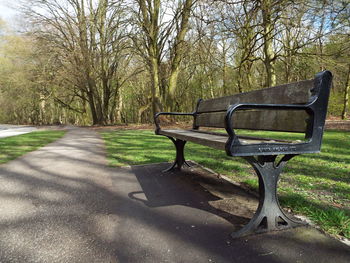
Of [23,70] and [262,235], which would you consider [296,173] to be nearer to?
[262,235]

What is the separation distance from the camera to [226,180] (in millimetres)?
3283

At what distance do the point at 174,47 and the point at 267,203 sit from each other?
12891 mm

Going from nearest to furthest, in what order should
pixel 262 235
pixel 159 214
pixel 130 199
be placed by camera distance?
pixel 262 235
pixel 159 214
pixel 130 199

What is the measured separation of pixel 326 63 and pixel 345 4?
230 cm

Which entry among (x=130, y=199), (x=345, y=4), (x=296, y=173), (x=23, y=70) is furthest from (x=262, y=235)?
(x=23, y=70)

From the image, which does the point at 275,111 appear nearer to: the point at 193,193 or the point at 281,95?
the point at 281,95

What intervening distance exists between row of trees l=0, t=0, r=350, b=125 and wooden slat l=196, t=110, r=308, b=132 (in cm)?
502

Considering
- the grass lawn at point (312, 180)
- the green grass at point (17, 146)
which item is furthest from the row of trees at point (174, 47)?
the green grass at point (17, 146)

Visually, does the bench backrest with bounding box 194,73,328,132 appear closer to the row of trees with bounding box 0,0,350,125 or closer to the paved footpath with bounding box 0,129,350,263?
the paved footpath with bounding box 0,129,350,263

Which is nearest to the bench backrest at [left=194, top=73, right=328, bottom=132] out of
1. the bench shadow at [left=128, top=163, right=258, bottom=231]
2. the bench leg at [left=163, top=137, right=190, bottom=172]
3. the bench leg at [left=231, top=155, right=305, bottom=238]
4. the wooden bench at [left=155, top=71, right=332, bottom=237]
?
the wooden bench at [left=155, top=71, right=332, bottom=237]

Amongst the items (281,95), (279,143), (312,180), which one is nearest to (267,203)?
(279,143)

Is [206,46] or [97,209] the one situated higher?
[206,46]

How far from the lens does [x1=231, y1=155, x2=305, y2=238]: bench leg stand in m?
1.85

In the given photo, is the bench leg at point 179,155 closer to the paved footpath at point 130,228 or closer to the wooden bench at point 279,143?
the paved footpath at point 130,228
